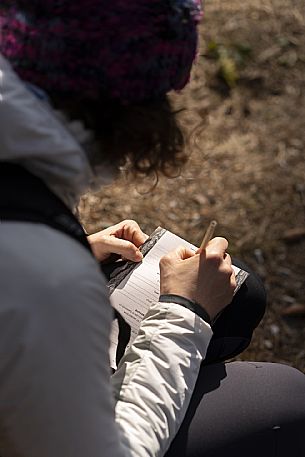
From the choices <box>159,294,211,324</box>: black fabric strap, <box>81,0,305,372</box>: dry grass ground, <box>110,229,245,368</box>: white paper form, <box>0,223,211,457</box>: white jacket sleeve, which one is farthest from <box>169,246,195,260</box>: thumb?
<box>81,0,305,372</box>: dry grass ground

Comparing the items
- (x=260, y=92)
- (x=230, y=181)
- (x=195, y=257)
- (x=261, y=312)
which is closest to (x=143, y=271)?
(x=195, y=257)

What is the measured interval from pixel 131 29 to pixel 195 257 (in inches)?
25.5

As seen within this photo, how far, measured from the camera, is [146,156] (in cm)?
128

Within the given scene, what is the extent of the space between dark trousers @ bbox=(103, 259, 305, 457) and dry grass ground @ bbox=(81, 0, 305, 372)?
0.73 m

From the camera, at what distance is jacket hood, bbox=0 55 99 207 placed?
42.7 inches

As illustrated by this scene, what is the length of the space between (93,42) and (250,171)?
1870 mm

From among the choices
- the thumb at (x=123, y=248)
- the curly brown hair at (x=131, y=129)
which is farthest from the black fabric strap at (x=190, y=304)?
the curly brown hair at (x=131, y=129)

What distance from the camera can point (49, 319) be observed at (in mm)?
1043

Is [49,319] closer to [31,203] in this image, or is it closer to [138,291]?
[31,203]

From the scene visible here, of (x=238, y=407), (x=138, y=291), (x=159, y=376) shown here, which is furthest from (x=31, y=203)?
(x=238, y=407)

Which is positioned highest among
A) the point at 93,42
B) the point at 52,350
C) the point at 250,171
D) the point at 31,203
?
the point at 93,42

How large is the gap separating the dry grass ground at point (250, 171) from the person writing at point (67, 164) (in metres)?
1.19

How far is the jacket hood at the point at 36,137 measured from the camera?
108 centimetres

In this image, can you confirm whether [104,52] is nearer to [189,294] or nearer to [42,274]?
[42,274]
